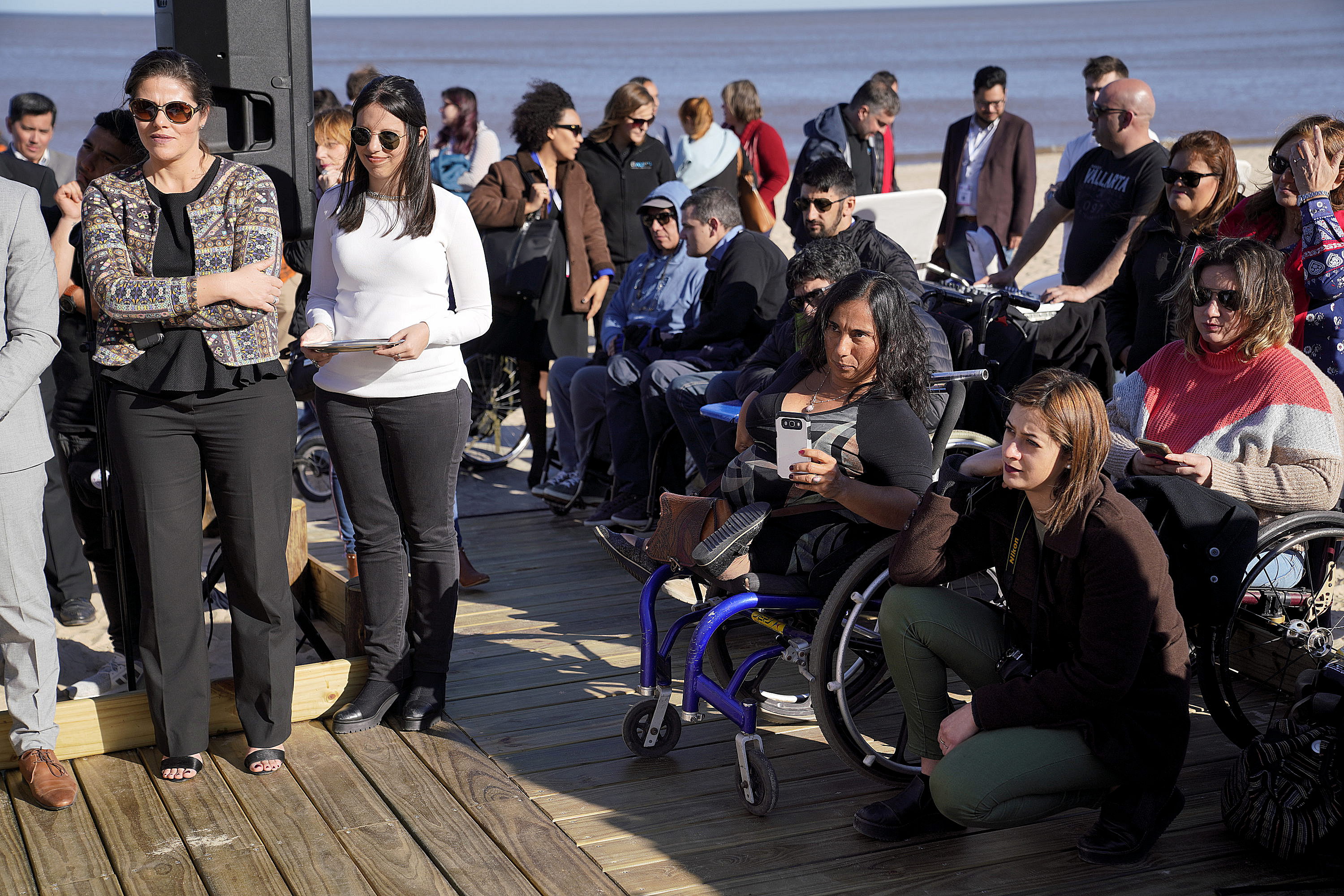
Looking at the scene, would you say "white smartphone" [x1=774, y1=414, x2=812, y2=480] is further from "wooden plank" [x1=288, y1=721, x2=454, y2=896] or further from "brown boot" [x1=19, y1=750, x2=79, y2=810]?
"brown boot" [x1=19, y1=750, x2=79, y2=810]

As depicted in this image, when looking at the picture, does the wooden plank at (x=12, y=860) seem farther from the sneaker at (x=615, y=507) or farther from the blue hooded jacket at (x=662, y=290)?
the blue hooded jacket at (x=662, y=290)

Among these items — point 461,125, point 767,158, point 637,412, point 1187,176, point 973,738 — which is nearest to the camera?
point 973,738

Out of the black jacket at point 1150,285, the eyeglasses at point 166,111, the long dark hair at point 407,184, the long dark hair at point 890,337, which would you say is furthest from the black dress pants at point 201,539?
the black jacket at point 1150,285

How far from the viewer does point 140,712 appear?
3.06 meters

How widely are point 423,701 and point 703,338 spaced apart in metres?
2.03

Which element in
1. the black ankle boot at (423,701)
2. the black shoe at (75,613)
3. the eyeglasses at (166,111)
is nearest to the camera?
the eyeglasses at (166,111)

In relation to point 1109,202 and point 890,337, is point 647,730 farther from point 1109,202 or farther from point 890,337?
point 1109,202

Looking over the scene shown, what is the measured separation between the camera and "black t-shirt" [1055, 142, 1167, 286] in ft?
15.7

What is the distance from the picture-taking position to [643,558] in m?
3.22

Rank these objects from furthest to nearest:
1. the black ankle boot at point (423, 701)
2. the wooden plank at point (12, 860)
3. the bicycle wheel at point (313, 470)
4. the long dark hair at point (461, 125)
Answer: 1. the long dark hair at point (461, 125)
2. the bicycle wheel at point (313, 470)
3. the black ankle boot at point (423, 701)
4. the wooden plank at point (12, 860)

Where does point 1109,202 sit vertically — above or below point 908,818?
above

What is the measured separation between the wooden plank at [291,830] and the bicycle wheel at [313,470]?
2506 millimetres

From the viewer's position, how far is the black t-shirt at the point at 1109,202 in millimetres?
4789

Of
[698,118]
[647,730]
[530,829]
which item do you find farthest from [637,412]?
[698,118]
